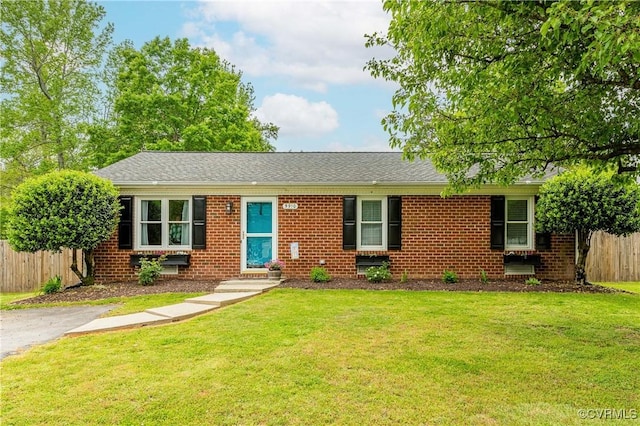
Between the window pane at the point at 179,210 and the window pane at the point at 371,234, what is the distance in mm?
4982

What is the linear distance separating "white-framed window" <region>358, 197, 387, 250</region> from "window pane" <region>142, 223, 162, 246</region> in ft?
→ 18.3

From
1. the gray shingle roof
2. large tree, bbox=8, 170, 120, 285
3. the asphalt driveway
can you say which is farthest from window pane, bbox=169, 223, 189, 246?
the asphalt driveway

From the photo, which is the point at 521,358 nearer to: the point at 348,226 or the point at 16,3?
the point at 348,226

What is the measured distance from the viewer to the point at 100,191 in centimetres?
896

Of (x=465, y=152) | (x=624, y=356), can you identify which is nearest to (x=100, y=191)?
(x=465, y=152)

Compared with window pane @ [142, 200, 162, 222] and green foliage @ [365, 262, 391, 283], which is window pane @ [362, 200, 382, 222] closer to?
green foliage @ [365, 262, 391, 283]

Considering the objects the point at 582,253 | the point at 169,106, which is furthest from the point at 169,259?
the point at 169,106

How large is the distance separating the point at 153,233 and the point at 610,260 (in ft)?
43.6

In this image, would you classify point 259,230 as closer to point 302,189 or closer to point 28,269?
point 302,189

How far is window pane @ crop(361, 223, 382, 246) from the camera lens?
10.3 m

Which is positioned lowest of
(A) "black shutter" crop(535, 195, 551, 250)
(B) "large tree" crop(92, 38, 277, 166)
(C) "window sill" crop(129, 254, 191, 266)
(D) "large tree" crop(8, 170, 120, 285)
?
(C) "window sill" crop(129, 254, 191, 266)

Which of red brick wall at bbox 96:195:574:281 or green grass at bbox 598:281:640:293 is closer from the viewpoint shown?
green grass at bbox 598:281:640:293

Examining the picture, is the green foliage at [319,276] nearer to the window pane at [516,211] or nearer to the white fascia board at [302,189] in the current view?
the white fascia board at [302,189]

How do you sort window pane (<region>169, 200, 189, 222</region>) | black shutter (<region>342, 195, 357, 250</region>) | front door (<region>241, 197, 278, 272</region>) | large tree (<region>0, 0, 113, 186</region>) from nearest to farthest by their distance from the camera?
black shutter (<region>342, 195, 357, 250</region>), front door (<region>241, 197, 278, 272</region>), window pane (<region>169, 200, 189, 222</region>), large tree (<region>0, 0, 113, 186</region>)
